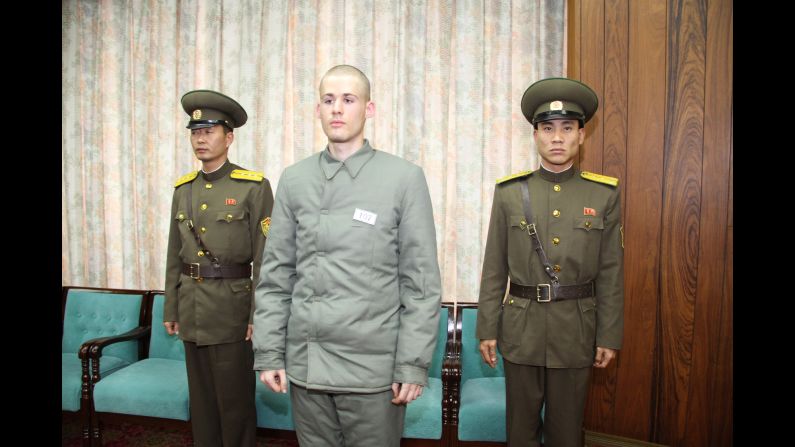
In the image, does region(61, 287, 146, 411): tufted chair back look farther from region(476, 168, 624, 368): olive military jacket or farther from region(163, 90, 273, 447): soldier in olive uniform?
region(476, 168, 624, 368): olive military jacket

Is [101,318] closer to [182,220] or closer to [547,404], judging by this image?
[182,220]

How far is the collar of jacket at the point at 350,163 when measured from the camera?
1.41 m

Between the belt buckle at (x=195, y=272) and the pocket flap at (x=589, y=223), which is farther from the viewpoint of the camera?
the belt buckle at (x=195, y=272)

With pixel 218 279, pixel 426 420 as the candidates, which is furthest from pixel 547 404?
pixel 218 279

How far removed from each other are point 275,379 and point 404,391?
0.38 metres

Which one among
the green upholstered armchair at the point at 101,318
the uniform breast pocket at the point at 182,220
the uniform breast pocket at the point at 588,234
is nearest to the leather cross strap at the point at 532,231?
the uniform breast pocket at the point at 588,234

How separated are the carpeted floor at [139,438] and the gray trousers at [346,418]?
4.61 feet

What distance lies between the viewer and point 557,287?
1805 mm

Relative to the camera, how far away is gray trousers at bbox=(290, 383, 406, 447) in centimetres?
132

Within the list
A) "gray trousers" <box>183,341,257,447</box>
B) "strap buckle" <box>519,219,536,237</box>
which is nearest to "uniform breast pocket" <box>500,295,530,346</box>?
"strap buckle" <box>519,219,536,237</box>

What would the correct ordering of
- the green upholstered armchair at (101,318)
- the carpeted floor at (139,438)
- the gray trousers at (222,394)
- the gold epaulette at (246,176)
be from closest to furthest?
the gray trousers at (222,394), the gold epaulette at (246,176), the carpeted floor at (139,438), the green upholstered armchair at (101,318)

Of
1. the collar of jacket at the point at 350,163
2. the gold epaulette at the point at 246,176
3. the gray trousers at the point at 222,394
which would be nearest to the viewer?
the collar of jacket at the point at 350,163

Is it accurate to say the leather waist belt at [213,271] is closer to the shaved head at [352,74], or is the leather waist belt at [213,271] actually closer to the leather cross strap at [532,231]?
the shaved head at [352,74]

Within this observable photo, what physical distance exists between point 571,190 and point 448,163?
1243mm
